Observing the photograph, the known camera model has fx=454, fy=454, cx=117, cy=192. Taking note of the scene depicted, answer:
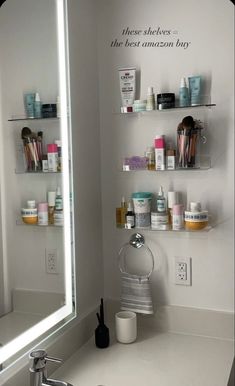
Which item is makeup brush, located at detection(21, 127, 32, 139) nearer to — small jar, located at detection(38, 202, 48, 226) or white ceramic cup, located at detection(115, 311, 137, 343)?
small jar, located at detection(38, 202, 48, 226)

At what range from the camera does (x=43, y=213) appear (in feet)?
5.30

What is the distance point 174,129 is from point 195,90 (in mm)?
170

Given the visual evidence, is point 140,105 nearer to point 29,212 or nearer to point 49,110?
point 49,110

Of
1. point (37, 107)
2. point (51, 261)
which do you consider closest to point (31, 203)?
point (51, 261)

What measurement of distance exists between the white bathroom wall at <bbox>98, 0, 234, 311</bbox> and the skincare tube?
3cm

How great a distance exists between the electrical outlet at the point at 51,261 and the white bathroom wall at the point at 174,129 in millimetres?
Result: 328

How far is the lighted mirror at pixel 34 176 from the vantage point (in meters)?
1.38

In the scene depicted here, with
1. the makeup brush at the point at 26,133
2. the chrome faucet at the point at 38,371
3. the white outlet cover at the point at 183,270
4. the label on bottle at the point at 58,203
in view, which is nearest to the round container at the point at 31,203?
the label on bottle at the point at 58,203

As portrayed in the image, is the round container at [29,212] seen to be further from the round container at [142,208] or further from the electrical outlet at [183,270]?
the electrical outlet at [183,270]

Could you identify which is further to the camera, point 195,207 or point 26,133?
point 195,207

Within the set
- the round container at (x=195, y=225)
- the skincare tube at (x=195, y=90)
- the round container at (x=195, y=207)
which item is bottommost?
the round container at (x=195, y=225)

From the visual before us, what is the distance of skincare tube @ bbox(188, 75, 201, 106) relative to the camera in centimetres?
167

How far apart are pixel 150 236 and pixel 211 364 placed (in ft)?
1.75

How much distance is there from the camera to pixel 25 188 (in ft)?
4.97
